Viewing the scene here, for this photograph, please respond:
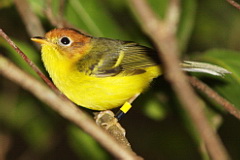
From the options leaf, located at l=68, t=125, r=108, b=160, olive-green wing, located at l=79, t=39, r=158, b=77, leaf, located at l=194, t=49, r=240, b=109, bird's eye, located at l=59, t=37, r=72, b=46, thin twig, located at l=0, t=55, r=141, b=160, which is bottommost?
leaf, located at l=194, t=49, r=240, b=109

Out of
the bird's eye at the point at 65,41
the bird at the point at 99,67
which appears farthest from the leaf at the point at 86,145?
the bird's eye at the point at 65,41

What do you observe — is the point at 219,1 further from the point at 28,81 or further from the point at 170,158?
the point at 28,81

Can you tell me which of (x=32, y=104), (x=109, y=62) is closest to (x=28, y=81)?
(x=109, y=62)

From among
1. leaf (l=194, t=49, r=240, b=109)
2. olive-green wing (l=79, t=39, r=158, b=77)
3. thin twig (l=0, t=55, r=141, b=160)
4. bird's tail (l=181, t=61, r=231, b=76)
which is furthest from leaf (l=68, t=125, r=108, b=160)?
thin twig (l=0, t=55, r=141, b=160)

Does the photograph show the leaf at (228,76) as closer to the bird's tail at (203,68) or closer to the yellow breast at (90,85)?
the bird's tail at (203,68)

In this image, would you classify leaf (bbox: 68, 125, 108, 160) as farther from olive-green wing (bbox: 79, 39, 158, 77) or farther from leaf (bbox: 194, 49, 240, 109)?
leaf (bbox: 194, 49, 240, 109)
